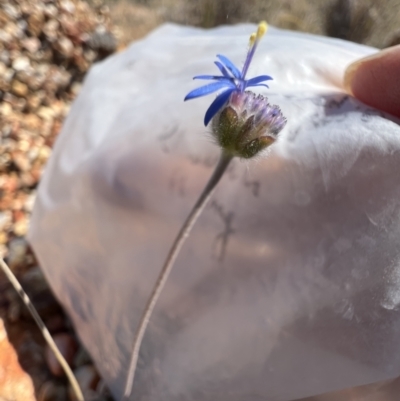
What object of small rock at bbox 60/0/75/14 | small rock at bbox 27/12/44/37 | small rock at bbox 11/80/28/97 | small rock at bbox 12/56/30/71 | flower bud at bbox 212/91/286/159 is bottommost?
small rock at bbox 11/80/28/97

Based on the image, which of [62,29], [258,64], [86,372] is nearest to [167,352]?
[86,372]

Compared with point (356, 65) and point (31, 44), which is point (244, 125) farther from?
point (31, 44)

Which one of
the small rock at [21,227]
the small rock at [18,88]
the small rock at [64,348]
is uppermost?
the small rock at [18,88]

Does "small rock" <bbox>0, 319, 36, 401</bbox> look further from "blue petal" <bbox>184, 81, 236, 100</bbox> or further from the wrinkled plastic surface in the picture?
"blue petal" <bbox>184, 81, 236, 100</bbox>

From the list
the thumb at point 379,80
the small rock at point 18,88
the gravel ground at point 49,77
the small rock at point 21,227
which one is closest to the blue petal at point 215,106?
the thumb at point 379,80

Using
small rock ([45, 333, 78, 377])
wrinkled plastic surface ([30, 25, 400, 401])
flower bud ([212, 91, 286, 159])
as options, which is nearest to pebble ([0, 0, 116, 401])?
small rock ([45, 333, 78, 377])

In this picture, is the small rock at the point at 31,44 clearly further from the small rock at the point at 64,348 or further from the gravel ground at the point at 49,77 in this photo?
the small rock at the point at 64,348

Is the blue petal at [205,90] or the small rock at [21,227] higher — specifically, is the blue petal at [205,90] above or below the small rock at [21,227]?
above
